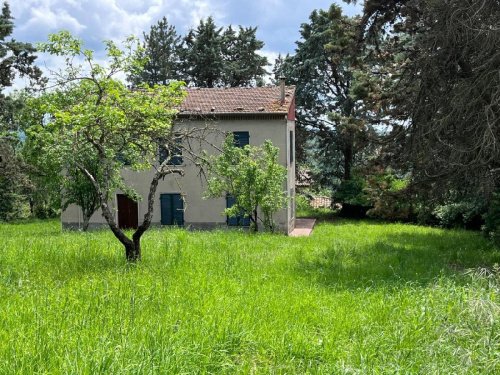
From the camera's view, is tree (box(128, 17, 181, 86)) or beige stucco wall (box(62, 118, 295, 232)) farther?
tree (box(128, 17, 181, 86))

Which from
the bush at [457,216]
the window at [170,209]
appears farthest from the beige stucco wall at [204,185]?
the bush at [457,216]

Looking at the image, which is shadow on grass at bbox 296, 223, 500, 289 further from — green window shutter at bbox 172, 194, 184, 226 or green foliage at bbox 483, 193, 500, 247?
green window shutter at bbox 172, 194, 184, 226

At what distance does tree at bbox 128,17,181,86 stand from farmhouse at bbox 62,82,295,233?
1958 centimetres

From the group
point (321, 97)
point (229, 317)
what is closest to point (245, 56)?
point (321, 97)

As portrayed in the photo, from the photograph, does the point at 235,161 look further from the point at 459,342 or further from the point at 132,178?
the point at 459,342

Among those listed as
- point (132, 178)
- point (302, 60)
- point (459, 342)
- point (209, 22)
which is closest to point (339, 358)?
point (459, 342)

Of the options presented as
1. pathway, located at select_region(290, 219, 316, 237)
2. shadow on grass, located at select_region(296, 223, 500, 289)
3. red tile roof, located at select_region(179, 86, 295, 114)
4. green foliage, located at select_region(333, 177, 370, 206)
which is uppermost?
red tile roof, located at select_region(179, 86, 295, 114)

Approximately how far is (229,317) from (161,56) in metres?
41.6

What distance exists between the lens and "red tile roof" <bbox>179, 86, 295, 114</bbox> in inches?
884

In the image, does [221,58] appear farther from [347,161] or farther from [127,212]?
[127,212]

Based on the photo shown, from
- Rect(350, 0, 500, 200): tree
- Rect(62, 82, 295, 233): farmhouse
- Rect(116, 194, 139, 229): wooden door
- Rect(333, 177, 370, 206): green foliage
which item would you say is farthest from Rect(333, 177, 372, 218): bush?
Rect(350, 0, 500, 200): tree

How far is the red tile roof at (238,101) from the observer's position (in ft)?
73.7

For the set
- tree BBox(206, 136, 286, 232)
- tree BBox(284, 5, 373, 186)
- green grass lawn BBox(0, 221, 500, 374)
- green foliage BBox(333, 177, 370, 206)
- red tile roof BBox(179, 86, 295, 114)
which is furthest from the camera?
tree BBox(284, 5, 373, 186)

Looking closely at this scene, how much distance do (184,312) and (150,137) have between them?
16.9ft
